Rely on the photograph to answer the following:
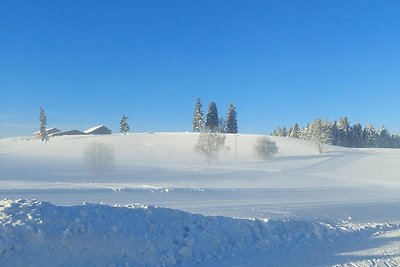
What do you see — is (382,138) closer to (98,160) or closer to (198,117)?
(198,117)

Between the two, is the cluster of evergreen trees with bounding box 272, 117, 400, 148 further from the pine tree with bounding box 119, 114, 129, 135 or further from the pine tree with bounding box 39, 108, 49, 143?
the pine tree with bounding box 39, 108, 49, 143

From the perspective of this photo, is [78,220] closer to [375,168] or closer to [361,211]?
[361,211]

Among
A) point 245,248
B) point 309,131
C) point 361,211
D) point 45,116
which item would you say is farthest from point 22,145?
point 245,248

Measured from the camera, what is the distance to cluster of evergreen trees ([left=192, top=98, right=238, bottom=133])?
316ft

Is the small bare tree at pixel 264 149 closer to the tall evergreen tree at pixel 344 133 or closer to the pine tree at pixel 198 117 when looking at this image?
the pine tree at pixel 198 117

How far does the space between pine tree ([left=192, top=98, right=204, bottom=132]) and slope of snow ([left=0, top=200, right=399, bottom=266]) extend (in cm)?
8812

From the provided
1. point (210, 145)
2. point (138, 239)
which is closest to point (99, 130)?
Answer: point (210, 145)

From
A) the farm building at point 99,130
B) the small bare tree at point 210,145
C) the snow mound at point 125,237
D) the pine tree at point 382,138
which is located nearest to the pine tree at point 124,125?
the farm building at point 99,130

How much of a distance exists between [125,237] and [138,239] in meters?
0.33

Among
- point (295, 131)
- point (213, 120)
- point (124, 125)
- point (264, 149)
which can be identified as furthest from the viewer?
point (295, 131)

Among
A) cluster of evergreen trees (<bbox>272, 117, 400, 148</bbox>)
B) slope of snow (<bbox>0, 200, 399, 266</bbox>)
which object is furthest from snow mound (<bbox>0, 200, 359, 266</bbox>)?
cluster of evergreen trees (<bbox>272, 117, 400, 148</bbox>)

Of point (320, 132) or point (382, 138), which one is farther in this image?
point (382, 138)

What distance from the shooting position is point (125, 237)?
423 inches

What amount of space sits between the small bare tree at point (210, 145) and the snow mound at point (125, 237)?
64.8 m
